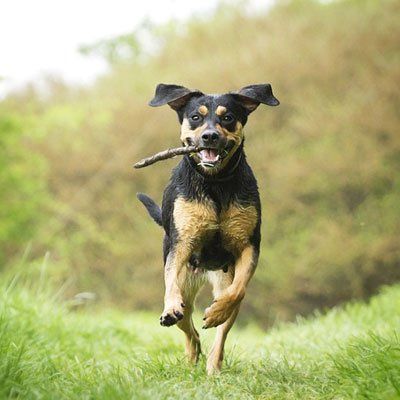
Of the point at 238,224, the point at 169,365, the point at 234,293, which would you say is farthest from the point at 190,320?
the point at 238,224

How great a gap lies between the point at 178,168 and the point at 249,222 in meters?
0.73

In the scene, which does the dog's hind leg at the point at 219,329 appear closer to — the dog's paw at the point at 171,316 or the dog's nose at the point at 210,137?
the dog's paw at the point at 171,316

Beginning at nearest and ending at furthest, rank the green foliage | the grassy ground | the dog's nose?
1. the grassy ground
2. the dog's nose
3. the green foliage

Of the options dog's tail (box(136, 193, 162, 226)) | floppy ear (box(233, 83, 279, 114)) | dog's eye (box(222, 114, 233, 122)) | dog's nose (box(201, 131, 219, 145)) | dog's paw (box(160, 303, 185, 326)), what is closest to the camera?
dog's paw (box(160, 303, 185, 326))

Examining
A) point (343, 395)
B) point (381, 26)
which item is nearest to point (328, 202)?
point (381, 26)

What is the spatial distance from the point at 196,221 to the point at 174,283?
1.48ft

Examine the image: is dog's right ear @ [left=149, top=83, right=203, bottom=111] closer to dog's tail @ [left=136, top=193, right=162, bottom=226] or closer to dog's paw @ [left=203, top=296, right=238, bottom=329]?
dog's tail @ [left=136, top=193, right=162, bottom=226]

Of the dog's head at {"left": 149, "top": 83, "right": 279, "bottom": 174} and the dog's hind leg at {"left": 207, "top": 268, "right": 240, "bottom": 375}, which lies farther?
the dog's hind leg at {"left": 207, "top": 268, "right": 240, "bottom": 375}

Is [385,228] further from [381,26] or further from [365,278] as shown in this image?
[381,26]

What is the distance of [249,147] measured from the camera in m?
18.6

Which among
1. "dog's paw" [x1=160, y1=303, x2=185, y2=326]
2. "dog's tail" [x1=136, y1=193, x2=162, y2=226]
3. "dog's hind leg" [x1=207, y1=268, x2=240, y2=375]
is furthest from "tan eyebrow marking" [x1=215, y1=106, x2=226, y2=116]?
"dog's paw" [x1=160, y1=303, x2=185, y2=326]

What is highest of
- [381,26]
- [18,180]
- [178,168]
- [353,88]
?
[381,26]

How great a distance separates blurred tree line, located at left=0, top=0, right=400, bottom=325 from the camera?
16.6m

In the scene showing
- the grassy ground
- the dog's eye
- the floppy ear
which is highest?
the floppy ear
